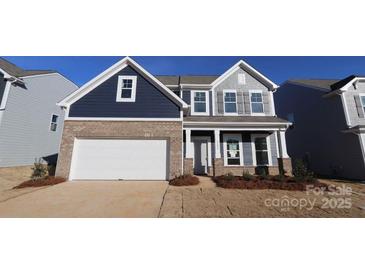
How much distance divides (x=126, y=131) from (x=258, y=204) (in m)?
7.23

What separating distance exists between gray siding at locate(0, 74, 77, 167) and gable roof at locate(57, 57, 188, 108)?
481 cm

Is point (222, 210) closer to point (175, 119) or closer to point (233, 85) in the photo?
point (175, 119)

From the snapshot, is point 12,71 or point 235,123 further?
point 12,71

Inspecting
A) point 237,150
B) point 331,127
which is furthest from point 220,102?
point 331,127

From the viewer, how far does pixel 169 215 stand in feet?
14.5

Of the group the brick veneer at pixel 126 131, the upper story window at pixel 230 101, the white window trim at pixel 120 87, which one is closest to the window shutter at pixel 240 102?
the upper story window at pixel 230 101

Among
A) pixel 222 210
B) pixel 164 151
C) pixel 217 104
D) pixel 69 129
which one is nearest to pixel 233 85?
pixel 217 104

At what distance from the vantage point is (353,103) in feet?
37.8

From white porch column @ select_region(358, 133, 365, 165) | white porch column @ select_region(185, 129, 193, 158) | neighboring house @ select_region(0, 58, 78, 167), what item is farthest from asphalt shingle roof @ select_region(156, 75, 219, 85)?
white porch column @ select_region(358, 133, 365, 165)

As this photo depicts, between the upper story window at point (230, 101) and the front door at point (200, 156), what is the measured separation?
294 cm

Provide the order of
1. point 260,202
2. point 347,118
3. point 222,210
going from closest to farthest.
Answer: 1. point 222,210
2. point 260,202
3. point 347,118

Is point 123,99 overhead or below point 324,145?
overhead

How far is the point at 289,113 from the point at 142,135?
15.0 m

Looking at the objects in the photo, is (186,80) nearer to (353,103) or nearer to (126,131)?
(126,131)
